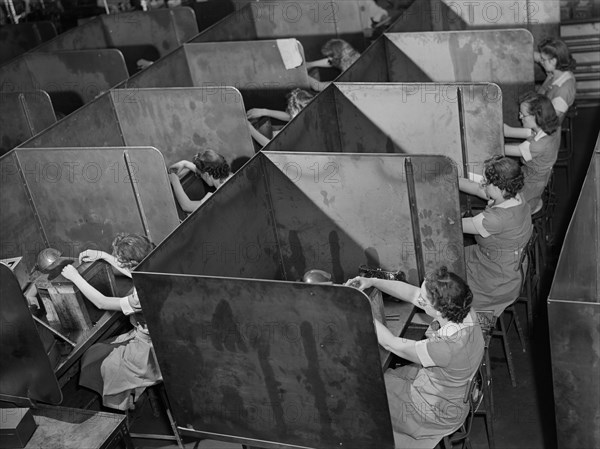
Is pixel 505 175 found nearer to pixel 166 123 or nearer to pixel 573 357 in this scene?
pixel 573 357

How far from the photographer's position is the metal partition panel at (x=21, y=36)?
7.74 meters

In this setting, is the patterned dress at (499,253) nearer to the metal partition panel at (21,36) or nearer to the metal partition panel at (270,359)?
the metal partition panel at (270,359)

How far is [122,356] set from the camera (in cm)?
374

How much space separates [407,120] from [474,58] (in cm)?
93

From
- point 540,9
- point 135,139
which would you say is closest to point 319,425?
point 135,139

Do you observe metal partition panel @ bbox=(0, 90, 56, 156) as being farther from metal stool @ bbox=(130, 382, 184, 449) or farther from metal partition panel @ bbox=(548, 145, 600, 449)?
metal partition panel @ bbox=(548, 145, 600, 449)

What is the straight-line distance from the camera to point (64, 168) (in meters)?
4.36

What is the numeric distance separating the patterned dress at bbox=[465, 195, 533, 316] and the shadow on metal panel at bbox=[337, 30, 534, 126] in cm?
124

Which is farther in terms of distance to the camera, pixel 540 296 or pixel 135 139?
pixel 135 139

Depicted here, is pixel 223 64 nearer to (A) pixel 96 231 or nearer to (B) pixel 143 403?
(A) pixel 96 231

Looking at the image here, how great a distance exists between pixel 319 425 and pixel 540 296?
2.18m

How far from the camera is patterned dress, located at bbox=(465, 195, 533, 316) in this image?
3924 mm

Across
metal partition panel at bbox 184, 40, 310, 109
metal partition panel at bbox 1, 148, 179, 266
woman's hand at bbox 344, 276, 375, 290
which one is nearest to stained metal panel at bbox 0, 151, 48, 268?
metal partition panel at bbox 1, 148, 179, 266

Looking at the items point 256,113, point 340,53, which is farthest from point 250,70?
point 340,53
